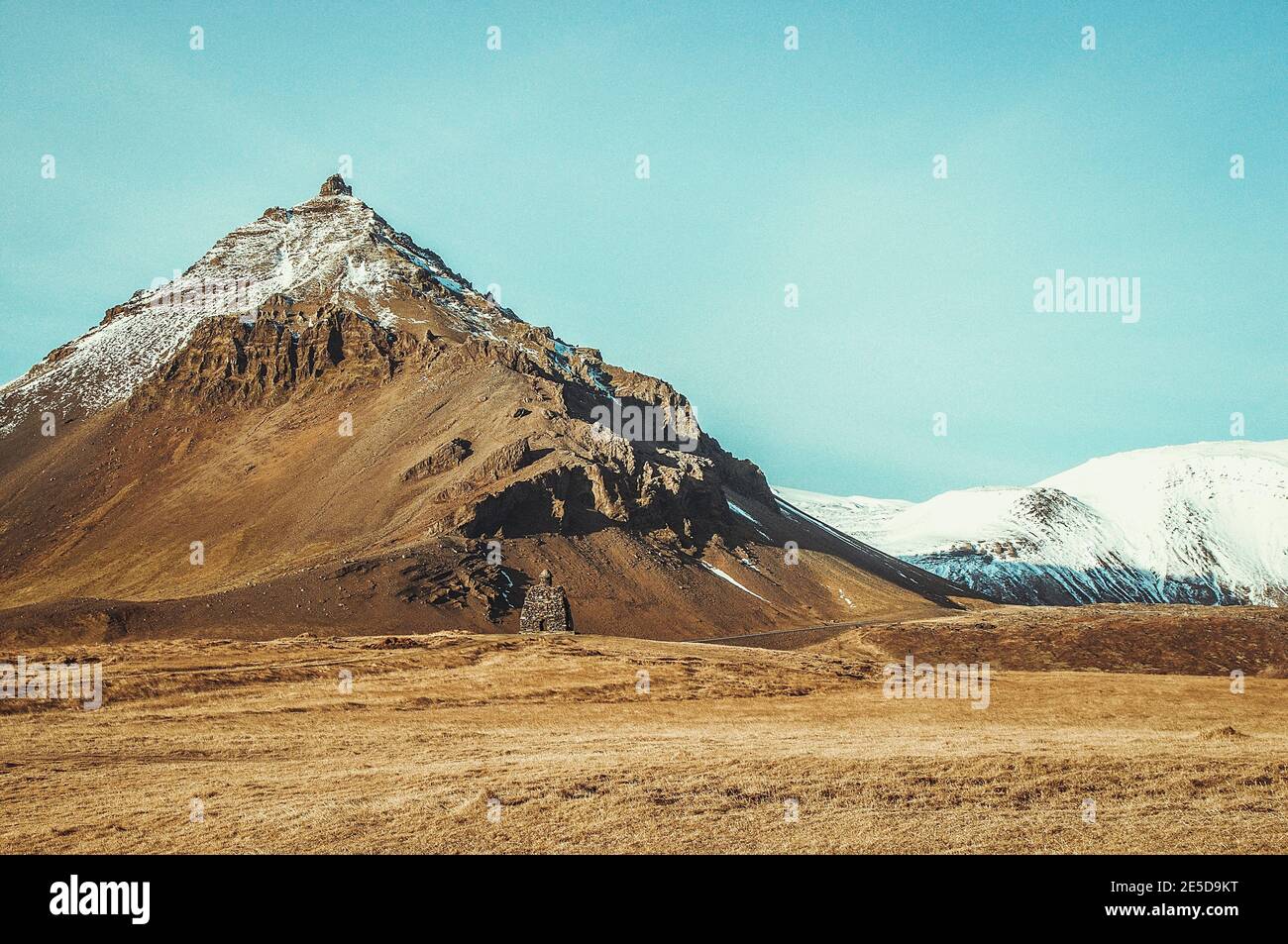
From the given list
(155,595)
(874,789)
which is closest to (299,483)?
(155,595)

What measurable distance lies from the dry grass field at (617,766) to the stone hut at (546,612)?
84.7ft

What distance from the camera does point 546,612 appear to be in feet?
278

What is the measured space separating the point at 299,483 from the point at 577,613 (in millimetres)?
64176

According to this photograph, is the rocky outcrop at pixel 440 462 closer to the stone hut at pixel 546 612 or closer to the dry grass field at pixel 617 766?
the stone hut at pixel 546 612

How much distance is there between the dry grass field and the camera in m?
19.3

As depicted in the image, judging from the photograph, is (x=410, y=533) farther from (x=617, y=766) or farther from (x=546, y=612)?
(x=617, y=766)

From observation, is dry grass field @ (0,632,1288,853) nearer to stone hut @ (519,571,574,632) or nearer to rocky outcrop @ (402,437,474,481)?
stone hut @ (519,571,574,632)

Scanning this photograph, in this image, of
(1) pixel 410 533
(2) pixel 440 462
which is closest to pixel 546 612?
(1) pixel 410 533

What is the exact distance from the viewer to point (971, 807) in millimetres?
21641

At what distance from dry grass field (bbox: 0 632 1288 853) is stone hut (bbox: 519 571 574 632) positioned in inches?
1017

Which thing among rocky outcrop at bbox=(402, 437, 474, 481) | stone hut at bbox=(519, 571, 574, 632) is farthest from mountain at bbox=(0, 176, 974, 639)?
stone hut at bbox=(519, 571, 574, 632)

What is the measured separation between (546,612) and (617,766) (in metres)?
58.5
